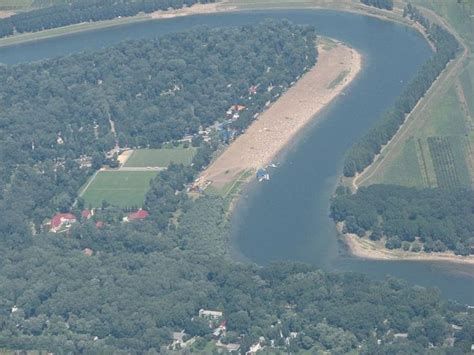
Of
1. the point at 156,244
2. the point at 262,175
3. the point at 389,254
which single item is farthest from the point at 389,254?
the point at 262,175

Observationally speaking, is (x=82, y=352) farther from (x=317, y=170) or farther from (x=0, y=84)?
(x=0, y=84)

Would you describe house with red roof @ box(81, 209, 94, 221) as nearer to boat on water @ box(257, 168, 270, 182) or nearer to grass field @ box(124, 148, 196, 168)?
grass field @ box(124, 148, 196, 168)

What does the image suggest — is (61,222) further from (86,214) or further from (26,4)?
(26,4)

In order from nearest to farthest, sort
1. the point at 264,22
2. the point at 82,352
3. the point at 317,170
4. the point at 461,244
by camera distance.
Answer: the point at 82,352, the point at 461,244, the point at 317,170, the point at 264,22

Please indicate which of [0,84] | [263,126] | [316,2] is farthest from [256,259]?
[316,2]

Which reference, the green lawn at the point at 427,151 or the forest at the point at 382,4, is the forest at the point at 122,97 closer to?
the forest at the point at 382,4
